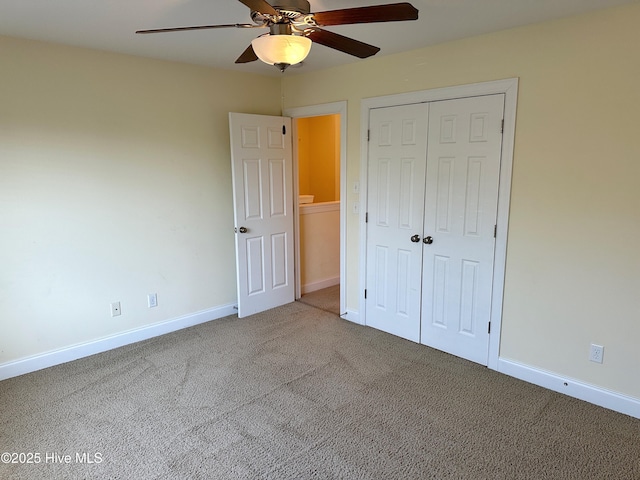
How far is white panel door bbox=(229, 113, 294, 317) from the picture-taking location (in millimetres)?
3838

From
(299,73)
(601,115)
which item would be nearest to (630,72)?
(601,115)

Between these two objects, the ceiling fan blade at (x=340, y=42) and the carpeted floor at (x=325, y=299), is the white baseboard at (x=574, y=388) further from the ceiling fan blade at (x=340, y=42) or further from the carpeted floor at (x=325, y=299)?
the ceiling fan blade at (x=340, y=42)

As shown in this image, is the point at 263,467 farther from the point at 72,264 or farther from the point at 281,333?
the point at 72,264

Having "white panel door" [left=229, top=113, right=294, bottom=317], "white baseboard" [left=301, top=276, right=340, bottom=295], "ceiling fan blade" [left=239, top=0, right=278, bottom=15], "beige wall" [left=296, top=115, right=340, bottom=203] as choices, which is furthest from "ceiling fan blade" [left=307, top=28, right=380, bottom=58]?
"beige wall" [left=296, top=115, right=340, bottom=203]

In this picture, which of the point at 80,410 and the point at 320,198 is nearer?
the point at 80,410

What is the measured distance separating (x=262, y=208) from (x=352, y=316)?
1395 millimetres

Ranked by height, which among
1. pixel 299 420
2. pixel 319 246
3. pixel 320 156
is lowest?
pixel 299 420

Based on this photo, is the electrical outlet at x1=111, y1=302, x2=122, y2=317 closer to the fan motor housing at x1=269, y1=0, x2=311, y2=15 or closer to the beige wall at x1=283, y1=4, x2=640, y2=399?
the fan motor housing at x1=269, y1=0, x2=311, y2=15

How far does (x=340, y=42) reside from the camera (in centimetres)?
199

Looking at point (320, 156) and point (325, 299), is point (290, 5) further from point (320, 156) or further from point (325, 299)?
point (320, 156)

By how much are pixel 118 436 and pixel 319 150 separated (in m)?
4.46

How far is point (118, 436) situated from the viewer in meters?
2.28

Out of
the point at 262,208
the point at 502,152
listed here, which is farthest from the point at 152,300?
the point at 502,152

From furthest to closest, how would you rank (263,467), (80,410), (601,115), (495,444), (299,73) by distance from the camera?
(299,73) < (80,410) < (601,115) < (495,444) < (263,467)
